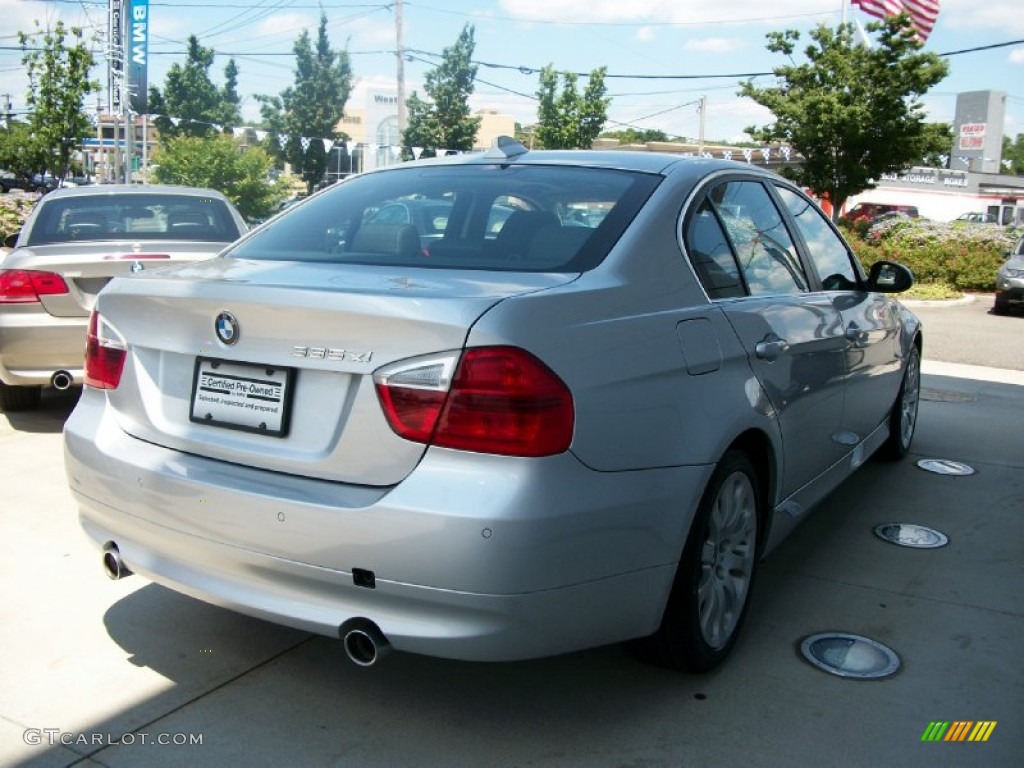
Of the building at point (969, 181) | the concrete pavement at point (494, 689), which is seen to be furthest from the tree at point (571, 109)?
the concrete pavement at point (494, 689)

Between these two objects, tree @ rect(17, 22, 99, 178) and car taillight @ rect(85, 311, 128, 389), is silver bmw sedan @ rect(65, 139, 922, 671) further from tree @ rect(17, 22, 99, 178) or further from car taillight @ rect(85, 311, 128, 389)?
tree @ rect(17, 22, 99, 178)

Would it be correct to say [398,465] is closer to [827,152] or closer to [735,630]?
[735,630]

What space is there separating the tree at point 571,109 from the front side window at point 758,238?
45123 mm

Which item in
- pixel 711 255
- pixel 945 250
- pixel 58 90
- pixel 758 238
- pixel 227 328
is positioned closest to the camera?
pixel 227 328

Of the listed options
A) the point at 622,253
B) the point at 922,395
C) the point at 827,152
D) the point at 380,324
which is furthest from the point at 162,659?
the point at 827,152

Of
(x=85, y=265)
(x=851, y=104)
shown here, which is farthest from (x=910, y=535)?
(x=851, y=104)

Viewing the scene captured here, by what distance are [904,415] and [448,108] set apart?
66877 mm

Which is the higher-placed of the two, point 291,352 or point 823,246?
point 823,246

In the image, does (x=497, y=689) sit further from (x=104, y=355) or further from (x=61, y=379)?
(x=61, y=379)

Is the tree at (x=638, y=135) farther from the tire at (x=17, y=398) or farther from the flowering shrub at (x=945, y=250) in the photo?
the tire at (x=17, y=398)

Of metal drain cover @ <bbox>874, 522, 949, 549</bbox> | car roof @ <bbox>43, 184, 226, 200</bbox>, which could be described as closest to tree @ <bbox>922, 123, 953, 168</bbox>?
car roof @ <bbox>43, 184, 226, 200</bbox>

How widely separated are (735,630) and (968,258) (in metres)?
19.7

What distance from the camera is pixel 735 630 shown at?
11.0 feet

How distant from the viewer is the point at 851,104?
2486 centimetres
